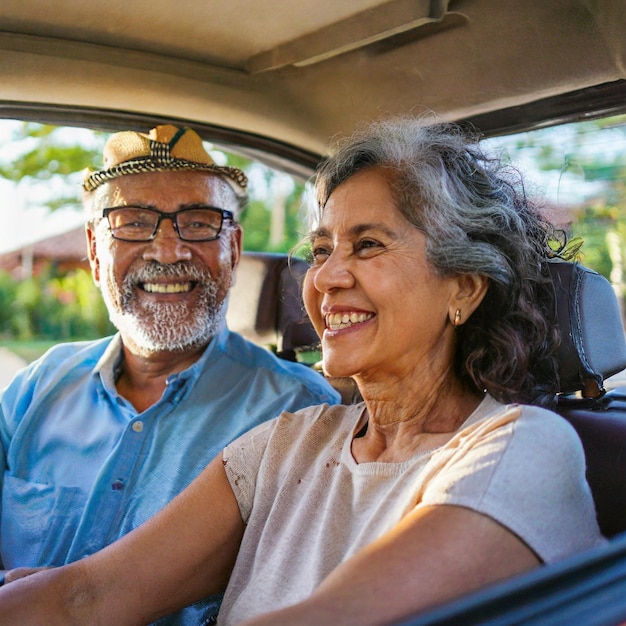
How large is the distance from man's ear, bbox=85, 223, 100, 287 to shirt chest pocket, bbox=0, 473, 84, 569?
0.73m

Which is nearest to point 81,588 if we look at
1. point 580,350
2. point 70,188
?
point 580,350

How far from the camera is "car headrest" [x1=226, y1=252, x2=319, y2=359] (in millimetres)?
2910

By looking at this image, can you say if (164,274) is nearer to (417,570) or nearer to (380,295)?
(380,295)

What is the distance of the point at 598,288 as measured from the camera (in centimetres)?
200

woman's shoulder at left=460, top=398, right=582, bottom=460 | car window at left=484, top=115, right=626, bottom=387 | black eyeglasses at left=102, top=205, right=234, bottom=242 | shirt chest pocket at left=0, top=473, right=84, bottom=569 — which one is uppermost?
car window at left=484, top=115, right=626, bottom=387

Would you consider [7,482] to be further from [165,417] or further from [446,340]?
[446,340]

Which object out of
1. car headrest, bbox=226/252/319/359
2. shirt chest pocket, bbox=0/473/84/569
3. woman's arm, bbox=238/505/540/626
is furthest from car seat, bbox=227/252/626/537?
shirt chest pocket, bbox=0/473/84/569

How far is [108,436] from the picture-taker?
2.55m

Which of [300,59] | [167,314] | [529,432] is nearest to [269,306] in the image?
[167,314]

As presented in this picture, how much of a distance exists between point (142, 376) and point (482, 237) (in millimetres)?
1269

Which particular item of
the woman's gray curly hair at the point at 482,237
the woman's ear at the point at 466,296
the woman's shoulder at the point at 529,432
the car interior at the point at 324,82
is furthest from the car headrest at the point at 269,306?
the woman's shoulder at the point at 529,432

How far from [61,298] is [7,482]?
12.0 metres

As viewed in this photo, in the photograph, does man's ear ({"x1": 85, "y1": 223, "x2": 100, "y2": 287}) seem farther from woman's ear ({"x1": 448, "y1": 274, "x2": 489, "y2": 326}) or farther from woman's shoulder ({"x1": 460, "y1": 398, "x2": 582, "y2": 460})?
woman's shoulder ({"x1": 460, "y1": 398, "x2": 582, "y2": 460})

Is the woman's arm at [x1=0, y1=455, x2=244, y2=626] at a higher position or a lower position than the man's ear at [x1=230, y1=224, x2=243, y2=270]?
lower
